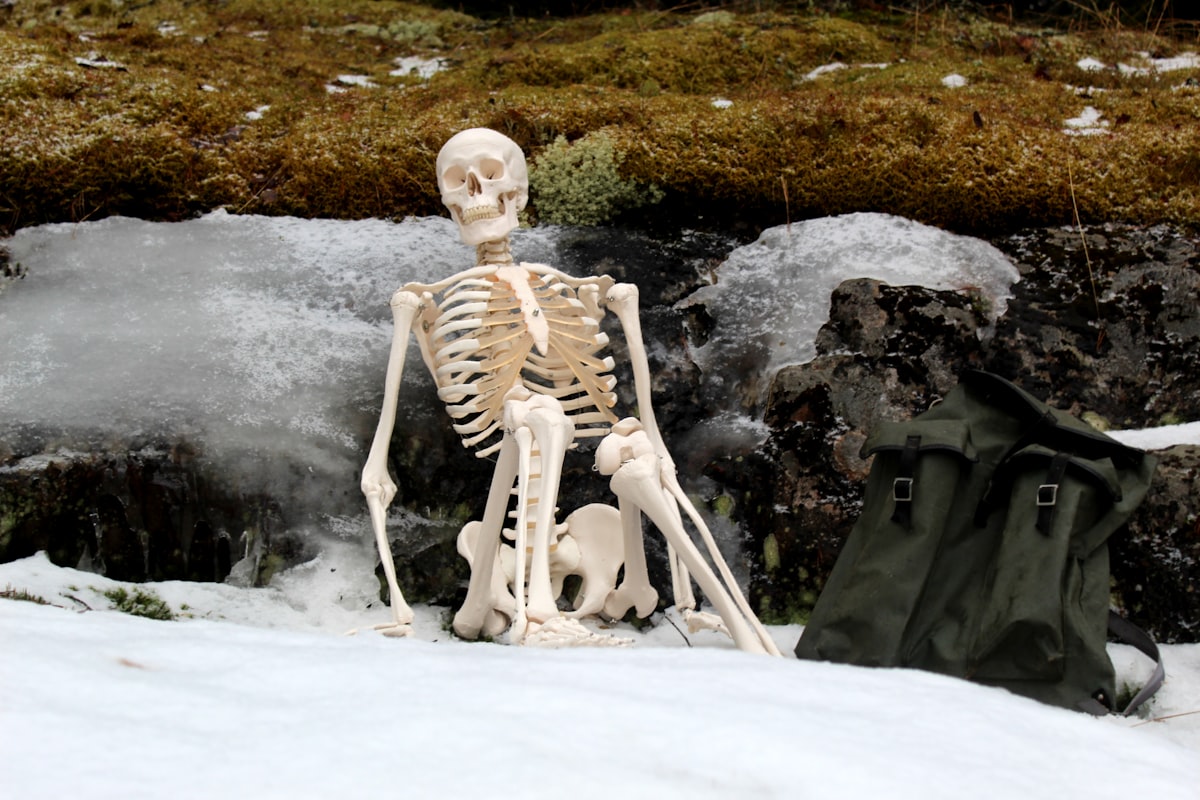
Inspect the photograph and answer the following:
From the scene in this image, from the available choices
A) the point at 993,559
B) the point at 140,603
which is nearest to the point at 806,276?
the point at 993,559

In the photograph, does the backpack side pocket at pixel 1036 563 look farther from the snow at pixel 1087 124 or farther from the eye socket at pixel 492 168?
the snow at pixel 1087 124

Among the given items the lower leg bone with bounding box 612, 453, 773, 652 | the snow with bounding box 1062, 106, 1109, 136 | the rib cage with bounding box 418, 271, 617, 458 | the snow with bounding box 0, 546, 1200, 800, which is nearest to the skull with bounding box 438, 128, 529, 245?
the rib cage with bounding box 418, 271, 617, 458

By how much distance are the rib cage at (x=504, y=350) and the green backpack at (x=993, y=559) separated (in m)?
1.13

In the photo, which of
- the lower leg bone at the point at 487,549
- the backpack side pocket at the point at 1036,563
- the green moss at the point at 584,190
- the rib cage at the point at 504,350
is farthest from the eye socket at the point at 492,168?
the backpack side pocket at the point at 1036,563

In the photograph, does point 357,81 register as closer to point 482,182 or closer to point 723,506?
point 482,182

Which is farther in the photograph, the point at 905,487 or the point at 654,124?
the point at 654,124

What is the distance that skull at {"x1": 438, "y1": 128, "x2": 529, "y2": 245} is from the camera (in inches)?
189

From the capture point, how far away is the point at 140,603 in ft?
14.4

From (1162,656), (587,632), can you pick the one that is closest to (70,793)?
(587,632)

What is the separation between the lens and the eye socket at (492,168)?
4.82 m

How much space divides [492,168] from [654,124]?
6.93 ft

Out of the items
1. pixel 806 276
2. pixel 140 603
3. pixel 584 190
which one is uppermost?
pixel 584 190

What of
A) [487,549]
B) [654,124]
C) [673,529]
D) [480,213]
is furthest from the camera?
[654,124]

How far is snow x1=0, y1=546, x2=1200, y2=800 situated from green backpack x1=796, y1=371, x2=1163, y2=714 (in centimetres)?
140
